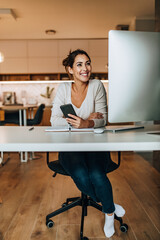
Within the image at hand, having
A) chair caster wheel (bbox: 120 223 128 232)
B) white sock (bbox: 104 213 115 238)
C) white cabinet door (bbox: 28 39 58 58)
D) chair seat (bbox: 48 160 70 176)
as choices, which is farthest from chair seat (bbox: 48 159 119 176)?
white cabinet door (bbox: 28 39 58 58)

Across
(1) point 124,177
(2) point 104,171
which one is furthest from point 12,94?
(2) point 104,171

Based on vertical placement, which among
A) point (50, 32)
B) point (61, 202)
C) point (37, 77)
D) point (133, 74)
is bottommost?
point (61, 202)

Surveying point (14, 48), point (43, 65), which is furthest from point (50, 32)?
point (14, 48)

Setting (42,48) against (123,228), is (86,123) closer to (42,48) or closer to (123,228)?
(123,228)

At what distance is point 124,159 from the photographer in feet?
11.6

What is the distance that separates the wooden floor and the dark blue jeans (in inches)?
17.1

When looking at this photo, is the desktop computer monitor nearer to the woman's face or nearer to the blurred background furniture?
the woman's face

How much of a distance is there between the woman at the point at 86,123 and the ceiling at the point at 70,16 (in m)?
2.37

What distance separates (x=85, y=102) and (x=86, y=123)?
0.33m

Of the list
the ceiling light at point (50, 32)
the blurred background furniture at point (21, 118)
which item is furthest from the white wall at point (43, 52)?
the blurred background furniture at point (21, 118)

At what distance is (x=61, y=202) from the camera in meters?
2.01

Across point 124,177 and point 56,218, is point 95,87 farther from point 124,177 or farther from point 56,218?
point 124,177

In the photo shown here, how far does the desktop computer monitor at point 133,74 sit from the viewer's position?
3.44ft

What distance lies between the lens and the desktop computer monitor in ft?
3.44
